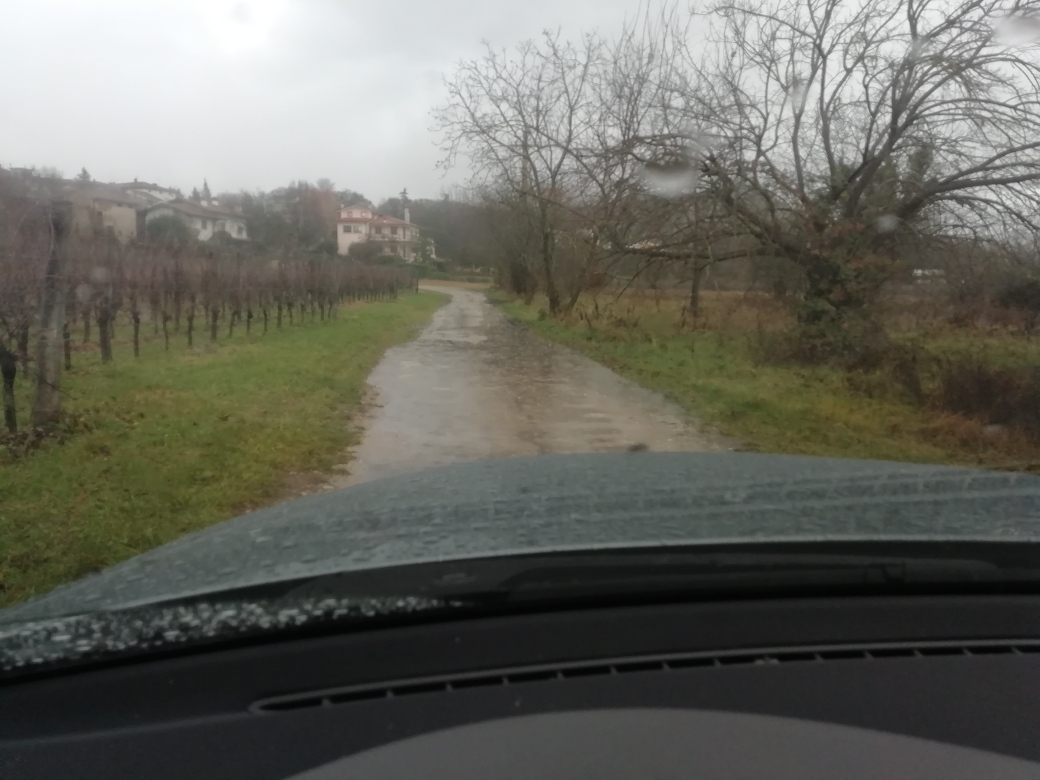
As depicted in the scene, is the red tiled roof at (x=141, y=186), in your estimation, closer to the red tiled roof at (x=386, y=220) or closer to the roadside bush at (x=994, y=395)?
the roadside bush at (x=994, y=395)

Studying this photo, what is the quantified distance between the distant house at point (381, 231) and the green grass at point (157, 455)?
4302cm

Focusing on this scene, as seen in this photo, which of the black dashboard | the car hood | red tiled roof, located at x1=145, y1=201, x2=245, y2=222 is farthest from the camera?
red tiled roof, located at x1=145, y1=201, x2=245, y2=222

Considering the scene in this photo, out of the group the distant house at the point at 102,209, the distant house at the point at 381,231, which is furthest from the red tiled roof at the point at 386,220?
the distant house at the point at 102,209

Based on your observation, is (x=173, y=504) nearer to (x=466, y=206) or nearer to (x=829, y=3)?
(x=829, y=3)

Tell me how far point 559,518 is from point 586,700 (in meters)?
1.02

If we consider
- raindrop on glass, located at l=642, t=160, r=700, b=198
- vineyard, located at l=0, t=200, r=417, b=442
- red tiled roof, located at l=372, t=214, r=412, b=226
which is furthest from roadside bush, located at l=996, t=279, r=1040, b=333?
red tiled roof, located at l=372, t=214, r=412, b=226

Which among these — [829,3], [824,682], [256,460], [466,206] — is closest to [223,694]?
[824,682]

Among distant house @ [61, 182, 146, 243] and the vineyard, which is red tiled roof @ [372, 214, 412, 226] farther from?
distant house @ [61, 182, 146, 243]

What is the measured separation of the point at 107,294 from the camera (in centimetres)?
1555

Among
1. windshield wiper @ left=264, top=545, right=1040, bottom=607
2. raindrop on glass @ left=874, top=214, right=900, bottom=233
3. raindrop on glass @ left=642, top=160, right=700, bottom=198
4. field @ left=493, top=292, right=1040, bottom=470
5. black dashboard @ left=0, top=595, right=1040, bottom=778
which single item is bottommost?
field @ left=493, top=292, right=1040, bottom=470

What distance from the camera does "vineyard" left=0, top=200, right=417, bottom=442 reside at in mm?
Answer: 9078

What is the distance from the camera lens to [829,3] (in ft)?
53.5

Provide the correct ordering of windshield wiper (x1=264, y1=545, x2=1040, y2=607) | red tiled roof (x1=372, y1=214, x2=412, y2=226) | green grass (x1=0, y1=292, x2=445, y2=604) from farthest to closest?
red tiled roof (x1=372, y1=214, x2=412, y2=226) → green grass (x1=0, y1=292, x2=445, y2=604) → windshield wiper (x1=264, y1=545, x2=1040, y2=607)

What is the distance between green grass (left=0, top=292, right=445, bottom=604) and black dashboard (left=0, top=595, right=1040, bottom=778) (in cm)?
361
